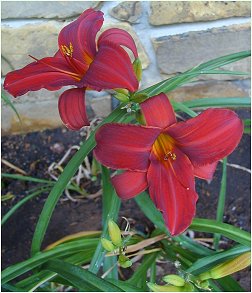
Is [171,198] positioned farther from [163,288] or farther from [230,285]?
[230,285]

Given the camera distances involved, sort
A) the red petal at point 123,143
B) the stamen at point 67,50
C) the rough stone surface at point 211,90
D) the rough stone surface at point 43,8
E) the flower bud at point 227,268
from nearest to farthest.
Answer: the red petal at point 123,143 < the stamen at point 67,50 < the flower bud at point 227,268 < the rough stone surface at point 43,8 < the rough stone surface at point 211,90

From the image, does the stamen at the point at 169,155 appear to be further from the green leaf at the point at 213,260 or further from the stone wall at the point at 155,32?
the stone wall at the point at 155,32

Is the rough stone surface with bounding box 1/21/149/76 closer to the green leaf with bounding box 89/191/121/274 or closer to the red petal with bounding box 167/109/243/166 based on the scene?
the green leaf with bounding box 89/191/121/274

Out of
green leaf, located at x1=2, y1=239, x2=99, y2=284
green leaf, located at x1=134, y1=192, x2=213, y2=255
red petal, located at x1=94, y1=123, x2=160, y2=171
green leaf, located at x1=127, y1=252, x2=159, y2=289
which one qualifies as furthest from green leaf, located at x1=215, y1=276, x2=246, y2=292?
red petal, located at x1=94, y1=123, x2=160, y2=171

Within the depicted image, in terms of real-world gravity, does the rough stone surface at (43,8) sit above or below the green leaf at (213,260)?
above

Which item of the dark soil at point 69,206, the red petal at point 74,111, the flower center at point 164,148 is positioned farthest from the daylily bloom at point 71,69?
the dark soil at point 69,206

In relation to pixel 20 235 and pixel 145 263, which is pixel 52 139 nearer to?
pixel 20 235
